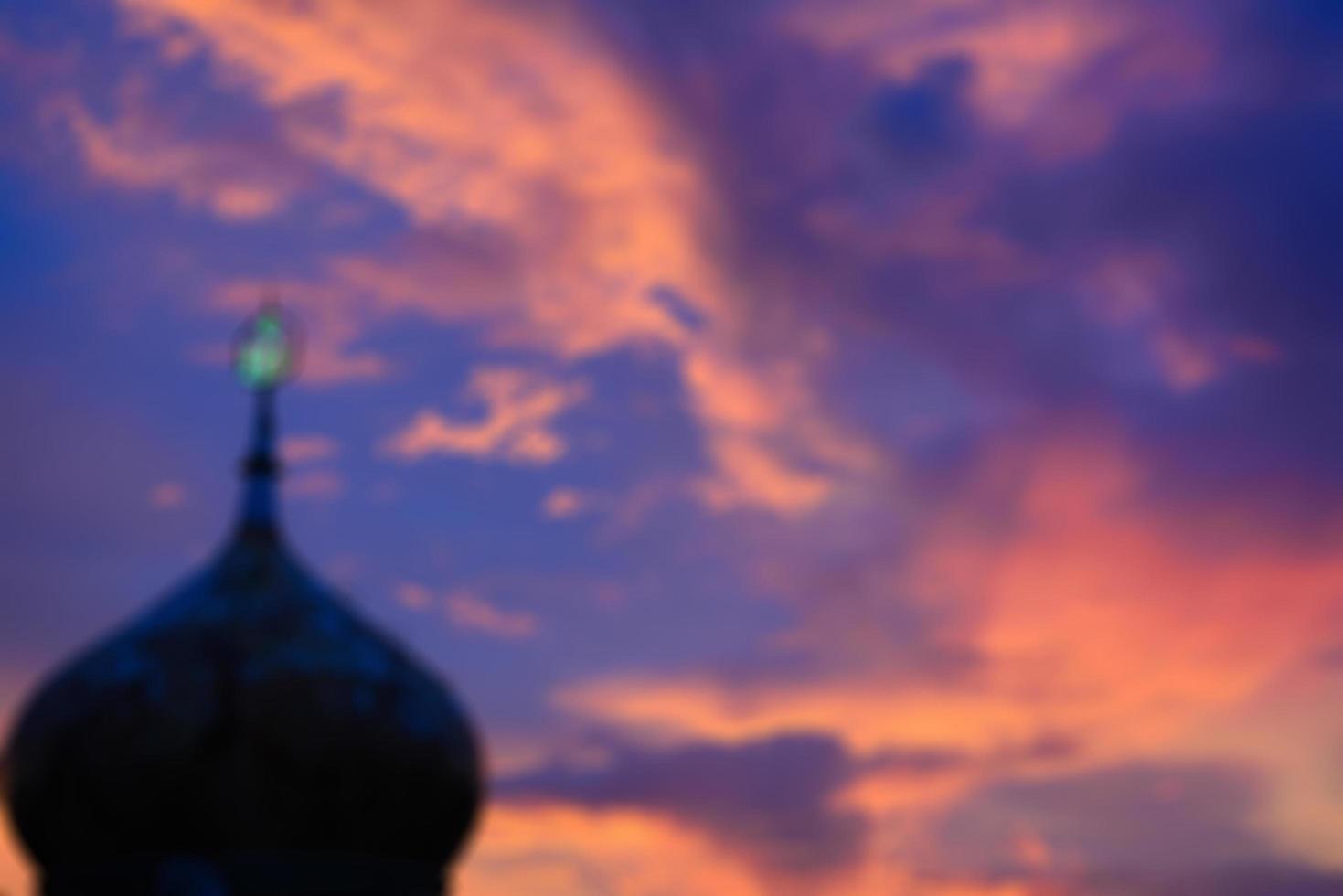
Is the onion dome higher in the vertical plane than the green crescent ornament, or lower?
lower

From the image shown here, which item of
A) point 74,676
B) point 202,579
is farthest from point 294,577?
point 74,676

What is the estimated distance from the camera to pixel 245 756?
93.8 feet

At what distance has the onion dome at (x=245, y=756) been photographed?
28.4 m

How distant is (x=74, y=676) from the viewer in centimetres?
3003

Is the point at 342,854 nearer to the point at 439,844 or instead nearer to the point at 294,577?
the point at 439,844

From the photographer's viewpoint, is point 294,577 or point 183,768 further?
point 294,577

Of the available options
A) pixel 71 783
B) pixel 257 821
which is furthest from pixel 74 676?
pixel 257 821

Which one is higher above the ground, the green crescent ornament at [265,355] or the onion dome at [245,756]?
the green crescent ornament at [265,355]

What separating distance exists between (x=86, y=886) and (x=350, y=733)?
384 centimetres

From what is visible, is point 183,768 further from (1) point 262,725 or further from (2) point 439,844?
(2) point 439,844

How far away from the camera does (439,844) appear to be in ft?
99.1

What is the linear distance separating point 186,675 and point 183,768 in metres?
1.28

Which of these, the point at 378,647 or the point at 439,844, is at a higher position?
the point at 378,647

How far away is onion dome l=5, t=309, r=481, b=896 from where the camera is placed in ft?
93.2
